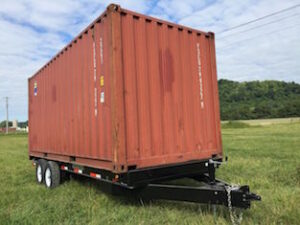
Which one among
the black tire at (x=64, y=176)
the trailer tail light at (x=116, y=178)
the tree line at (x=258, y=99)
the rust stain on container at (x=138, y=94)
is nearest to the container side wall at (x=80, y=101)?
the rust stain on container at (x=138, y=94)

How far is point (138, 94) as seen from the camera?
182 inches

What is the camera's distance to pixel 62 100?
6.42 metres

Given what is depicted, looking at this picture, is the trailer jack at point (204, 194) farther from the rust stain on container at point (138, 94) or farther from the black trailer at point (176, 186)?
the rust stain on container at point (138, 94)

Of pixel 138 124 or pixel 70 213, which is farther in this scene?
pixel 70 213

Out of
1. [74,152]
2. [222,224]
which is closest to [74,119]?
[74,152]

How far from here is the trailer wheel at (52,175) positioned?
22.5ft

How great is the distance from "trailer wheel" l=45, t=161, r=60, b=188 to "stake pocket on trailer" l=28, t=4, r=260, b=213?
891mm

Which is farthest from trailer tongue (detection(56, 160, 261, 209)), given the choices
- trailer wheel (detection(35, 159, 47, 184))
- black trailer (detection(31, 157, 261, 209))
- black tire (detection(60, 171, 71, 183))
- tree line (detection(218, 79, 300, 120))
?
tree line (detection(218, 79, 300, 120))

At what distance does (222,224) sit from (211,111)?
2246 millimetres

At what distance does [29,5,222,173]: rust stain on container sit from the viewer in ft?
14.5

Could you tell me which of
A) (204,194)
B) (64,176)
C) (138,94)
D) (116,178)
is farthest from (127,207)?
(64,176)

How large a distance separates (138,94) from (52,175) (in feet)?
11.6

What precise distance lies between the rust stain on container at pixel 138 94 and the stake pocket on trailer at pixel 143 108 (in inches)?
0.6

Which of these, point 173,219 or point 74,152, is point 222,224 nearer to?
point 173,219
